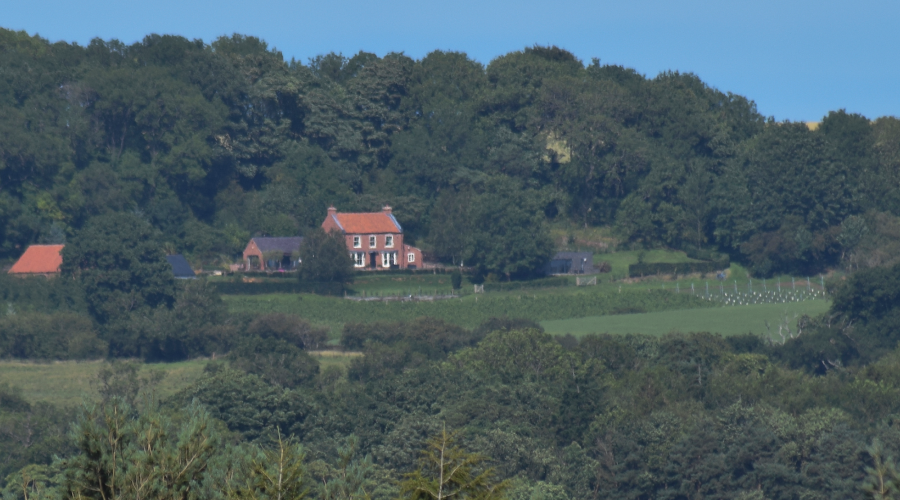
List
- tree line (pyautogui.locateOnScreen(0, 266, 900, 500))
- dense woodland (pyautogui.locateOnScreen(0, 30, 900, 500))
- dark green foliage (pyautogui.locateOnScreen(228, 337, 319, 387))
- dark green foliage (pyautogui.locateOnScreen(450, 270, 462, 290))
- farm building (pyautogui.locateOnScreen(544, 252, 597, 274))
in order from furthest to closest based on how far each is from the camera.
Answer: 1. farm building (pyautogui.locateOnScreen(544, 252, 597, 274))
2. dark green foliage (pyautogui.locateOnScreen(450, 270, 462, 290))
3. dark green foliage (pyautogui.locateOnScreen(228, 337, 319, 387))
4. dense woodland (pyautogui.locateOnScreen(0, 30, 900, 500))
5. tree line (pyautogui.locateOnScreen(0, 266, 900, 500))

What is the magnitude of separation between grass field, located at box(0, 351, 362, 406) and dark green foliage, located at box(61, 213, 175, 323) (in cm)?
622

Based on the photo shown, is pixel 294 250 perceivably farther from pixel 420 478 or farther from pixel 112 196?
pixel 420 478

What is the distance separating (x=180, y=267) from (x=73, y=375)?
1724cm

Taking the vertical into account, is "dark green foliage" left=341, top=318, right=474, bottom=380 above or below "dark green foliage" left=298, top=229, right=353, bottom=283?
below

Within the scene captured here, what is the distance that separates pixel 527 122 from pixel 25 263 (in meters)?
36.3

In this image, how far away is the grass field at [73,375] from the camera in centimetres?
5664

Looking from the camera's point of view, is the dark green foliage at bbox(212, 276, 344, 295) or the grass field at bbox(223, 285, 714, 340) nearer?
the grass field at bbox(223, 285, 714, 340)

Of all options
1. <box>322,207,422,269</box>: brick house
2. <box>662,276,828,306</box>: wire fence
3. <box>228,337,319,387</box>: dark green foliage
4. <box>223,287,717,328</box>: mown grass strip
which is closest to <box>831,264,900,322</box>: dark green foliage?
<box>662,276,828,306</box>: wire fence

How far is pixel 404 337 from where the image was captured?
64.2m

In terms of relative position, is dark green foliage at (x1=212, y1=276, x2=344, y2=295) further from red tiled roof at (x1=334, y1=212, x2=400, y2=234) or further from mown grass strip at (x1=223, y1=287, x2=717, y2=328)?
red tiled roof at (x1=334, y1=212, x2=400, y2=234)

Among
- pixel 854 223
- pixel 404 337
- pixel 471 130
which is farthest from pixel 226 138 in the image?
pixel 854 223

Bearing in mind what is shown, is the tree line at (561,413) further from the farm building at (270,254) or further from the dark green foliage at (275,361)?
the farm building at (270,254)

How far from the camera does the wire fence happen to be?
7875 cm

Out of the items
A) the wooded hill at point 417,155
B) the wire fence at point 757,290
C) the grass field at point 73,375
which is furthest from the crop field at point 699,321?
the grass field at point 73,375
